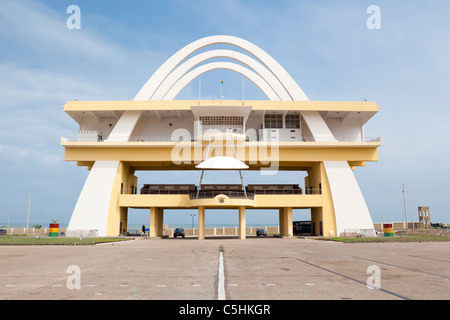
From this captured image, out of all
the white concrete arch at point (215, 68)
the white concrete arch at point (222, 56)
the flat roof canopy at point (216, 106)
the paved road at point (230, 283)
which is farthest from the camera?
the white concrete arch at point (215, 68)

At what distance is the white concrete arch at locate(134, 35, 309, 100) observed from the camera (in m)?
51.9

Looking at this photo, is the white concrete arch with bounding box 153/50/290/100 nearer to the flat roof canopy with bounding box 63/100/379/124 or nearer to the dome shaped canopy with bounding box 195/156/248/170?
the flat roof canopy with bounding box 63/100/379/124

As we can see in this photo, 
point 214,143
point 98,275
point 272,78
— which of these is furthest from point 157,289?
point 272,78

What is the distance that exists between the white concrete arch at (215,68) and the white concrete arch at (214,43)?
2.10 meters

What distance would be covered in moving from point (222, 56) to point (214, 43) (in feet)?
8.39

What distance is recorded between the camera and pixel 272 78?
5375 centimetres

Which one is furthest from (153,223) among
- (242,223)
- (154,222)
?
(242,223)

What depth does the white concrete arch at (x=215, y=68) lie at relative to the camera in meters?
54.0

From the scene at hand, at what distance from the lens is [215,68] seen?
56.4m

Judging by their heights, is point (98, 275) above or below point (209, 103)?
below

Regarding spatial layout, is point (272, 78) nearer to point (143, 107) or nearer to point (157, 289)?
point (143, 107)

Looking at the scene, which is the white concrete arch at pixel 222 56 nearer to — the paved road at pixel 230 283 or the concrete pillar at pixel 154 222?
the concrete pillar at pixel 154 222

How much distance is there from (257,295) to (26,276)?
741cm

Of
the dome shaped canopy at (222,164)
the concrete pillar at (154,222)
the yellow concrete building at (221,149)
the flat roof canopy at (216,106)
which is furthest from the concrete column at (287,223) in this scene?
the concrete pillar at (154,222)
